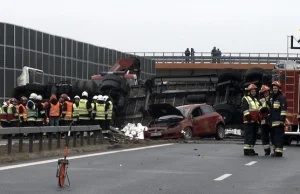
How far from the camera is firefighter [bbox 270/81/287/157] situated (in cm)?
1862

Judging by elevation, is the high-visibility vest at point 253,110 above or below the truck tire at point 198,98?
below

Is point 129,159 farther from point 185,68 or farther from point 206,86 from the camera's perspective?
point 185,68

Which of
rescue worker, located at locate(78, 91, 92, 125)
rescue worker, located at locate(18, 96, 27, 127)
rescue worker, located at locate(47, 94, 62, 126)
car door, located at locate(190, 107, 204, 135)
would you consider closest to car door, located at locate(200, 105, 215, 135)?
car door, located at locate(190, 107, 204, 135)

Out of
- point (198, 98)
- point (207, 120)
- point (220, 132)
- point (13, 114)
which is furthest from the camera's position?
point (198, 98)

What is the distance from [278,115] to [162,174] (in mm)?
5543

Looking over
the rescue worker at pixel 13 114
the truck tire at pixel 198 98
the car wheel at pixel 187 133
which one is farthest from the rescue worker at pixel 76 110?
the truck tire at pixel 198 98

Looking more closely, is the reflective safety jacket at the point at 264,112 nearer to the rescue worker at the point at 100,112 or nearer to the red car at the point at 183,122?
the red car at the point at 183,122

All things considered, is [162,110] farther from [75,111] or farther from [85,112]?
[75,111]

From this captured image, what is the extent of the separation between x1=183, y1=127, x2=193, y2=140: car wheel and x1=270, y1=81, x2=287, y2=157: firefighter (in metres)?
8.82

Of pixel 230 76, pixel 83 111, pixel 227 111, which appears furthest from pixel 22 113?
pixel 230 76

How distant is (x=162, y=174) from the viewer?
46.4 feet

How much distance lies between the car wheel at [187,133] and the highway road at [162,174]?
7.74 metres

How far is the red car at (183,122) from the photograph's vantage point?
2741 centimetres

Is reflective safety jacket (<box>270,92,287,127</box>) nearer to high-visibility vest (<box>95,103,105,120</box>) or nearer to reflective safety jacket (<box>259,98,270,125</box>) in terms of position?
reflective safety jacket (<box>259,98,270,125</box>)
